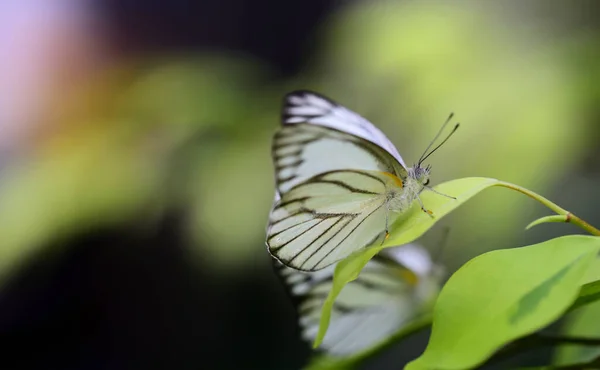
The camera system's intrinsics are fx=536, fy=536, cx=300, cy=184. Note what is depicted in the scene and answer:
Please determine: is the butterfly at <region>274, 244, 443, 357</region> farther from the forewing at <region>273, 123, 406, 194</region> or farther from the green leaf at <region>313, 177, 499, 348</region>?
the green leaf at <region>313, 177, 499, 348</region>

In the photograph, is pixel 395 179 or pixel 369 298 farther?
pixel 369 298

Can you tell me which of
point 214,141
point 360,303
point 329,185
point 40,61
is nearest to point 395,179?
point 329,185

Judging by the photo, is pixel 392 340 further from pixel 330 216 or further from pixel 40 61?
pixel 40 61

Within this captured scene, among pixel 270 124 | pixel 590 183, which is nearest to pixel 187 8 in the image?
pixel 270 124

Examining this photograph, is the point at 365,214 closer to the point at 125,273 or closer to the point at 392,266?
the point at 392,266

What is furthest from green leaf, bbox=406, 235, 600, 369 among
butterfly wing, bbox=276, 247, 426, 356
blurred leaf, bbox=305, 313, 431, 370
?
butterfly wing, bbox=276, 247, 426, 356

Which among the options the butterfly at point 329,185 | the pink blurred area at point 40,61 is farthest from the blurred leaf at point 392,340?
the pink blurred area at point 40,61
